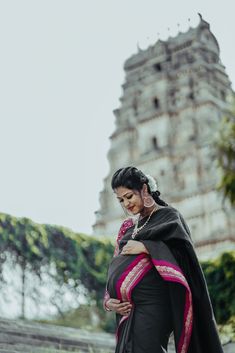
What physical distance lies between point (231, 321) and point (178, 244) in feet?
29.3

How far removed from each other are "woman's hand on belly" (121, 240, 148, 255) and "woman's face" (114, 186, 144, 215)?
0.57 feet

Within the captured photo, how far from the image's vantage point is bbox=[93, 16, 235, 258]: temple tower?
114 ft

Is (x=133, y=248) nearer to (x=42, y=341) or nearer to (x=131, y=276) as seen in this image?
(x=131, y=276)

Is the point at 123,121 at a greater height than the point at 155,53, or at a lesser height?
lesser

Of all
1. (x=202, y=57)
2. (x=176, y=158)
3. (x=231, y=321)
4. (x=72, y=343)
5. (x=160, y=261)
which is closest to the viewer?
(x=160, y=261)

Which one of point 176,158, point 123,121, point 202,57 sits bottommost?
point 176,158

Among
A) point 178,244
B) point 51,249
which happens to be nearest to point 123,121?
point 51,249

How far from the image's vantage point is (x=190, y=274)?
338 cm

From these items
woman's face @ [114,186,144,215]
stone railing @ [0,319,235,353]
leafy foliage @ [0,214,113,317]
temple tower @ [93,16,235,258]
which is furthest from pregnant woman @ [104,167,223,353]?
temple tower @ [93,16,235,258]

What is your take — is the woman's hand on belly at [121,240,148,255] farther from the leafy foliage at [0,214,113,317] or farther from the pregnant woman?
the leafy foliage at [0,214,113,317]

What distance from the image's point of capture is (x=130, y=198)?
3.50 meters

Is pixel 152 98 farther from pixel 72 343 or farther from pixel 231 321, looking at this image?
pixel 72 343

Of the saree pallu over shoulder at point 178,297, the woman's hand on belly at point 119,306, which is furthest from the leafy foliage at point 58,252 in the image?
the saree pallu over shoulder at point 178,297

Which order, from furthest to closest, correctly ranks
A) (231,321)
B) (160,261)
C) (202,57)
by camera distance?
(202,57) < (231,321) < (160,261)
